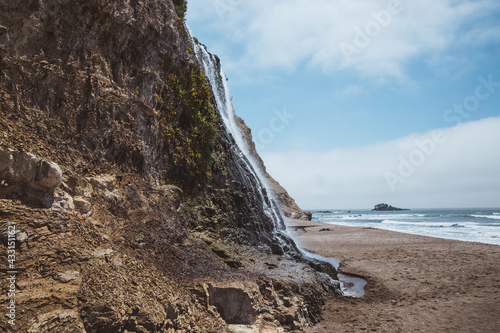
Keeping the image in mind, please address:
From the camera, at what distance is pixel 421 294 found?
31.3 feet

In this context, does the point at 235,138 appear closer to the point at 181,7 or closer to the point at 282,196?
the point at 181,7

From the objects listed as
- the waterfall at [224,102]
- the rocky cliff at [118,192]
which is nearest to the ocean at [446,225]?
the waterfall at [224,102]

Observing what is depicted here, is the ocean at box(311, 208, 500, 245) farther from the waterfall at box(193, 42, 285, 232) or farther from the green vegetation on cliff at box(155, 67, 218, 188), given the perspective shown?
the green vegetation on cliff at box(155, 67, 218, 188)

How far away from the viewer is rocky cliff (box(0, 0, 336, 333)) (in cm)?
389

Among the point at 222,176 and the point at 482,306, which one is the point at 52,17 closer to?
the point at 222,176

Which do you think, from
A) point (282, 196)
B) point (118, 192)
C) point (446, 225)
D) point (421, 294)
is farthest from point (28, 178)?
point (282, 196)

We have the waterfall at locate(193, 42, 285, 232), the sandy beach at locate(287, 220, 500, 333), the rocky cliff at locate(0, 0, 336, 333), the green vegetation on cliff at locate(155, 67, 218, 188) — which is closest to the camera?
the rocky cliff at locate(0, 0, 336, 333)

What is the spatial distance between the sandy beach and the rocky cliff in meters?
1.15

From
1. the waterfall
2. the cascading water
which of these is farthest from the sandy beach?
the waterfall

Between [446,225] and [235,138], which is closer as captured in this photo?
[235,138]

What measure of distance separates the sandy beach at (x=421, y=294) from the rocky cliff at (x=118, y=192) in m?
1.15

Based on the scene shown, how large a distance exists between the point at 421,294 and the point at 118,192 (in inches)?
409

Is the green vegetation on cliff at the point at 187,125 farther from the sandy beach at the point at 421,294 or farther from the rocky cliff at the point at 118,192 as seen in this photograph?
the sandy beach at the point at 421,294

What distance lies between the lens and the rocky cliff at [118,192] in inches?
153
